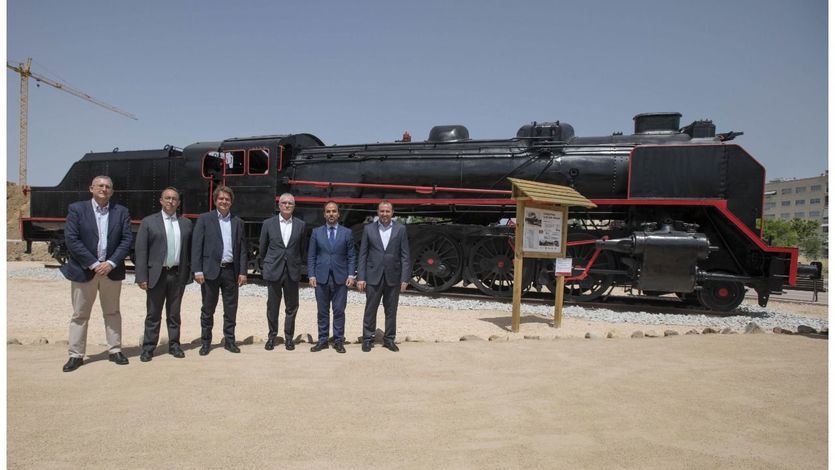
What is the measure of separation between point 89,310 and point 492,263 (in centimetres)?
641

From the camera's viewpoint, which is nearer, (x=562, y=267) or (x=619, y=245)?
(x=562, y=267)

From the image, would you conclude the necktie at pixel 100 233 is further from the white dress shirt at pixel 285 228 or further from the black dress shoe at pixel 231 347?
the white dress shirt at pixel 285 228

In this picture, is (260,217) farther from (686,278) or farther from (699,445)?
(699,445)

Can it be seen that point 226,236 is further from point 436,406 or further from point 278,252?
point 436,406

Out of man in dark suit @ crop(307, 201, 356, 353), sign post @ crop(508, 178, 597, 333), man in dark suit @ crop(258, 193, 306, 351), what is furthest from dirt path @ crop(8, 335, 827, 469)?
sign post @ crop(508, 178, 597, 333)

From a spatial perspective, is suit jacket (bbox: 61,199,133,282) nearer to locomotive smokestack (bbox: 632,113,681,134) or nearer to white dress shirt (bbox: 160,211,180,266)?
white dress shirt (bbox: 160,211,180,266)

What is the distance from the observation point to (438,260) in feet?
31.7

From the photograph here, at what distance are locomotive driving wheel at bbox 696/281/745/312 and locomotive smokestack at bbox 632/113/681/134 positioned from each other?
2808 millimetres

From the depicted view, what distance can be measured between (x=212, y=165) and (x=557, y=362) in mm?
9038

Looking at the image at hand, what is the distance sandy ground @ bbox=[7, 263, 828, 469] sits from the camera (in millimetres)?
2738

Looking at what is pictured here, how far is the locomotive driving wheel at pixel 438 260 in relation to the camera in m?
9.60

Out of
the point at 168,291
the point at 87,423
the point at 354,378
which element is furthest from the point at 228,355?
the point at 87,423

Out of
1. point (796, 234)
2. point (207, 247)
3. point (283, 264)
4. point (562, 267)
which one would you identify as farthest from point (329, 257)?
point (796, 234)

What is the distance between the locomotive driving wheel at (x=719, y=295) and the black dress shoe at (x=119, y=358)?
8.11 meters
